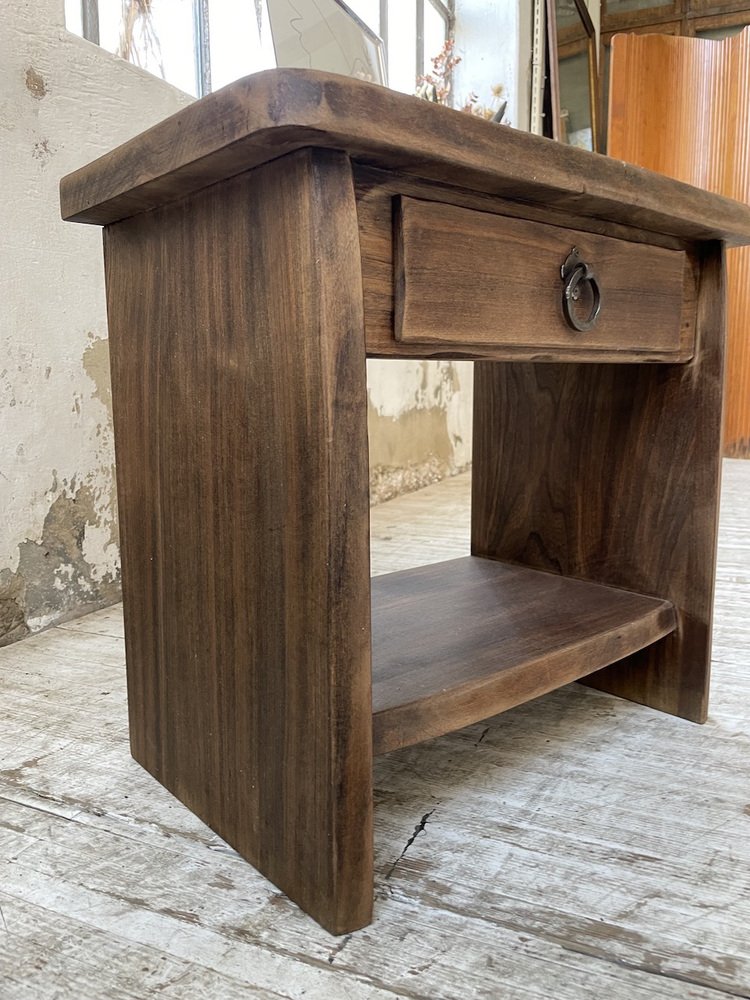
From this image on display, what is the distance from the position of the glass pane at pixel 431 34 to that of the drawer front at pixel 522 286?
274cm

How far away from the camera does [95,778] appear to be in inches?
36.8

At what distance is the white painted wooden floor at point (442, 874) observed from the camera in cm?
62

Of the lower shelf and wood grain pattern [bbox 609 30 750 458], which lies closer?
the lower shelf

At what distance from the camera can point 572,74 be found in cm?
444

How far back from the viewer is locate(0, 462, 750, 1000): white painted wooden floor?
Answer: 620mm

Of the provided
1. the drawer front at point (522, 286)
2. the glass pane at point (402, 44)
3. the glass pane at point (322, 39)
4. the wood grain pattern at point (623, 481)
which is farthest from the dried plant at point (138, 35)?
the drawer front at point (522, 286)

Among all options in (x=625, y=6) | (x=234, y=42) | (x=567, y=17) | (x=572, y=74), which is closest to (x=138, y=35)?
(x=234, y=42)

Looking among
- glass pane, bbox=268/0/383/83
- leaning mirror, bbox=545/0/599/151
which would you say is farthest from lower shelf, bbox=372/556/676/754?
leaning mirror, bbox=545/0/599/151

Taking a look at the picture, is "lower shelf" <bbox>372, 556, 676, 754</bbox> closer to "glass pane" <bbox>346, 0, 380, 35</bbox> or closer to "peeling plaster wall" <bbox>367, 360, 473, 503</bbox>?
"peeling plaster wall" <bbox>367, 360, 473, 503</bbox>

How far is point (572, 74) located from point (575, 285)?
4.28 m

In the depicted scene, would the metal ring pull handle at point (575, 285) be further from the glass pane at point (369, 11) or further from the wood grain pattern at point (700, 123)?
the wood grain pattern at point (700, 123)

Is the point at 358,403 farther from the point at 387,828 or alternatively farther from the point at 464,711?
the point at 387,828

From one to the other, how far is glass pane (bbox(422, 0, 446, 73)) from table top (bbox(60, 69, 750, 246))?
2.79 m

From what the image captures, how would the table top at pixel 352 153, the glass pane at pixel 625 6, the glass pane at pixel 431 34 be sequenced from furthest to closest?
the glass pane at pixel 625 6 → the glass pane at pixel 431 34 → the table top at pixel 352 153
